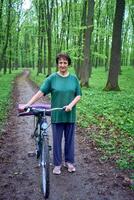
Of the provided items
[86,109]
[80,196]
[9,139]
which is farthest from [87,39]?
[80,196]

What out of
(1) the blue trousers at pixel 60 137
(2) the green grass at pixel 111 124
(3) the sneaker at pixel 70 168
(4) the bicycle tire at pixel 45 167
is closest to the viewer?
(4) the bicycle tire at pixel 45 167

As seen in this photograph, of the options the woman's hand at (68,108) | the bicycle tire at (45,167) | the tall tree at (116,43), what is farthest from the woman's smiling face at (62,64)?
the tall tree at (116,43)

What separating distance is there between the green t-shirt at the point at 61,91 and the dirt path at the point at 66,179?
3.96 ft

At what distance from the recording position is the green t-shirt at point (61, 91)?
6.78 metres

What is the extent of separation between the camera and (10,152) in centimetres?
871

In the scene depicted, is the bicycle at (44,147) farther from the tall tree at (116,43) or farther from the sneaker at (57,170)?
the tall tree at (116,43)

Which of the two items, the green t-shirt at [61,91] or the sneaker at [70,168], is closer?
the green t-shirt at [61,91]

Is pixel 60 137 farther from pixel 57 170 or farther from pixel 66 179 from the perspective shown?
pixel 66 179

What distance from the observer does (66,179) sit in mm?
6809

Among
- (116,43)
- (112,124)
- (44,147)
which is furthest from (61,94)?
(116,43)

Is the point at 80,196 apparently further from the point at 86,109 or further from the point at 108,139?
the point at 86,109

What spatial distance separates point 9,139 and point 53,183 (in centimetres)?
379

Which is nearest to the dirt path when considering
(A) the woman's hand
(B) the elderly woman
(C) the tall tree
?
(B) the elderly woman

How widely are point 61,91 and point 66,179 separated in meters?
1.75
